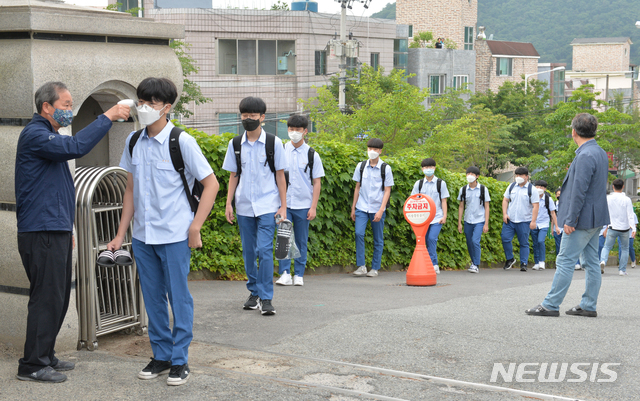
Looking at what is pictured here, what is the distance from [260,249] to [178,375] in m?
2.22

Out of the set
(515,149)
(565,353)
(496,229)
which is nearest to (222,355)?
(565,353)

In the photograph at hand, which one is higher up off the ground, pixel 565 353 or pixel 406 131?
pixel 406 131

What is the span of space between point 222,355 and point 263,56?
33.5 m

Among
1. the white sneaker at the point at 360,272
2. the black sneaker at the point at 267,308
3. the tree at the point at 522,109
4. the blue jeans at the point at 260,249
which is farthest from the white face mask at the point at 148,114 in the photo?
the tree at the point at 522,109

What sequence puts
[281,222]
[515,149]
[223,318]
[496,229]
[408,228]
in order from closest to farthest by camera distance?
[223,318], [281,222], [408,228], [496,229], [515,149]

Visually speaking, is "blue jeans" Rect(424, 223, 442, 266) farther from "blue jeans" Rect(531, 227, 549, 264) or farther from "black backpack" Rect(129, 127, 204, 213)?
"black backpack" Rect(129, 127, 204, 213)

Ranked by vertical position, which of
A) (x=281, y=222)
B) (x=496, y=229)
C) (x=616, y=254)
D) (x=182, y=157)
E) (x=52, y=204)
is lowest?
(x=616, y=254)

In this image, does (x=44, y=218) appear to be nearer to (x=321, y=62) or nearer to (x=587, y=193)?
(x=587, y=193)

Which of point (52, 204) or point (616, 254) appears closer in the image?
point (52, 204)

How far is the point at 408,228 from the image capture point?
12.2m

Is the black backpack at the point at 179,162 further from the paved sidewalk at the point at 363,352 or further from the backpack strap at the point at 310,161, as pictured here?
the backpack strap at the point at 310,161

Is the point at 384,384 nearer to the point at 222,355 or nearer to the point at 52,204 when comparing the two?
the point at 222,355

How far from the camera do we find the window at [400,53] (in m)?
50.2

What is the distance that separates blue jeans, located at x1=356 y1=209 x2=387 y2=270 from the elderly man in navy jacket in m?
6.12
